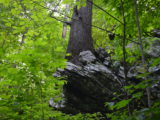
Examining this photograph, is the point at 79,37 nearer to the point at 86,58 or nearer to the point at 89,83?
the point at 86,58

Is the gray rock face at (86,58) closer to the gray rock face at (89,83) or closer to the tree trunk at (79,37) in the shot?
the gray rock face at (89,83)

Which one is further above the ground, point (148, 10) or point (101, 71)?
point (148, 10)

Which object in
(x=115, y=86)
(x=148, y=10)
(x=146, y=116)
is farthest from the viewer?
(x=115, y=86)

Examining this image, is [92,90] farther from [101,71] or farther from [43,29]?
[43,29]

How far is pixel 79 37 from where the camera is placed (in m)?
Result: 4.88

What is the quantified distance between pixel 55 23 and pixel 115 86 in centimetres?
227

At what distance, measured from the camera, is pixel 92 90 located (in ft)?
12.8

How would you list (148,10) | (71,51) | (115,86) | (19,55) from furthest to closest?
(71,51) → (115,86) → (148,10) → (19,55)

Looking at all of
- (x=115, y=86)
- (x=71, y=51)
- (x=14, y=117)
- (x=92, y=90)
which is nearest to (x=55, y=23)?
(x=71, y=51)

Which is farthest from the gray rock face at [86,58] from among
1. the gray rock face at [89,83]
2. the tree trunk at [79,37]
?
the tree trunk at [79,37]

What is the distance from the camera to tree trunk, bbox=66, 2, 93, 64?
4667mm

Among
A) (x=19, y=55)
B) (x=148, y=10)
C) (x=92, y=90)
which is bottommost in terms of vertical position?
(x=92, y=90)

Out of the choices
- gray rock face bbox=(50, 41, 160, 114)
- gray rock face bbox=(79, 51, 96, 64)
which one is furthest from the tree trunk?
gray rock face bbox=(50, 41, 160, 114)

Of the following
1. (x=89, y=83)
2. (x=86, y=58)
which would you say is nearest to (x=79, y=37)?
(x=86, y=58)
